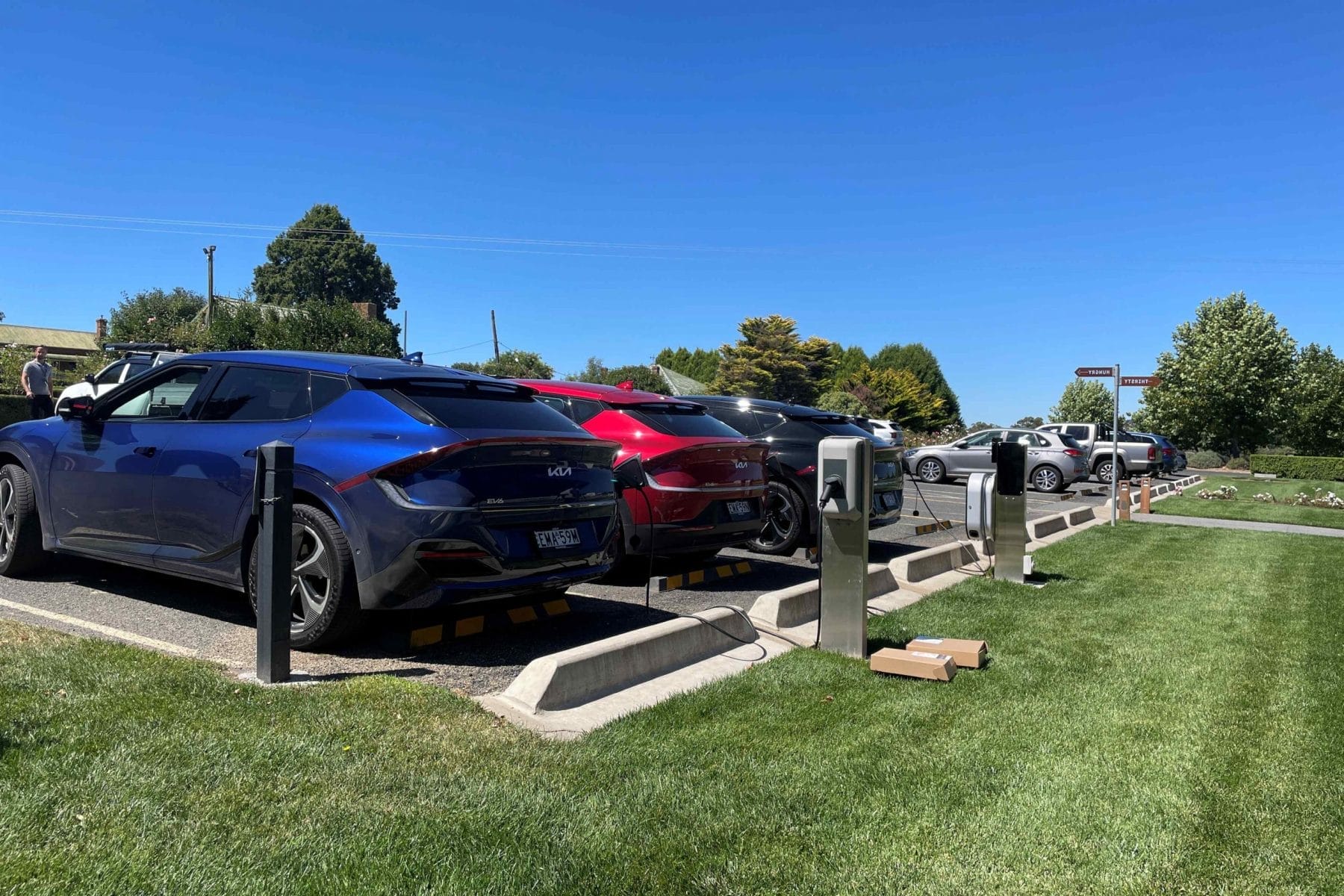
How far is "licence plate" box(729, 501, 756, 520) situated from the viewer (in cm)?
758

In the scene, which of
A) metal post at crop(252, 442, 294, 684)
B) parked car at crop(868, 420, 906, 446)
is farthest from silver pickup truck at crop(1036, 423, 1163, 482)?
metal post at crop(252, 442, 294, 684)

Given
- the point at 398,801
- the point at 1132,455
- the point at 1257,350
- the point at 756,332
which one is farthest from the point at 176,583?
the point at 756,332

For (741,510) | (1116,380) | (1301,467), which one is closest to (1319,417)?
(1301,467)

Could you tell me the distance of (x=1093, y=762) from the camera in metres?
3.76

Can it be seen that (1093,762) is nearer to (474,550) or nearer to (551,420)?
(474,550)

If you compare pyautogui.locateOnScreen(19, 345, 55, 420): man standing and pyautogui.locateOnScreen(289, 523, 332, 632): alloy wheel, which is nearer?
pyautogui.locateOnScreen(289, 523, 332, 632): alloy wheel

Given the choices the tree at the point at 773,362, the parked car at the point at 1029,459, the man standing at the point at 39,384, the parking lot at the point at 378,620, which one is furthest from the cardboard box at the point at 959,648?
the tree at the point at 773,362

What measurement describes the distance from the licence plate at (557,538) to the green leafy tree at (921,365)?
267 ft

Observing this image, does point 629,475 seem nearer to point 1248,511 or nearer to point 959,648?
point 959,648

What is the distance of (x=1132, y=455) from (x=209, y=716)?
28455 mm

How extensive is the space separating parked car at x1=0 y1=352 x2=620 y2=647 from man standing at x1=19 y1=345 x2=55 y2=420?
8.29 m

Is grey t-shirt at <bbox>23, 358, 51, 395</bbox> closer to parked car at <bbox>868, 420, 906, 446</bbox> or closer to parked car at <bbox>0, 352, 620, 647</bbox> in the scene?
parked car at <bbox>0, 352, 620, 647</bbox>

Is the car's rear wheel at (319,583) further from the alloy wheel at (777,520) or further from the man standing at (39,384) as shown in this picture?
the man standing at (39,384)

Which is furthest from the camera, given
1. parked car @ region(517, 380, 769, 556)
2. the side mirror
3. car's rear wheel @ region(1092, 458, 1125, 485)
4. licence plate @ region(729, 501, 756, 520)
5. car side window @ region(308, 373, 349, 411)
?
car's rear wheel @ region(1092, 458, 1125, 485)
